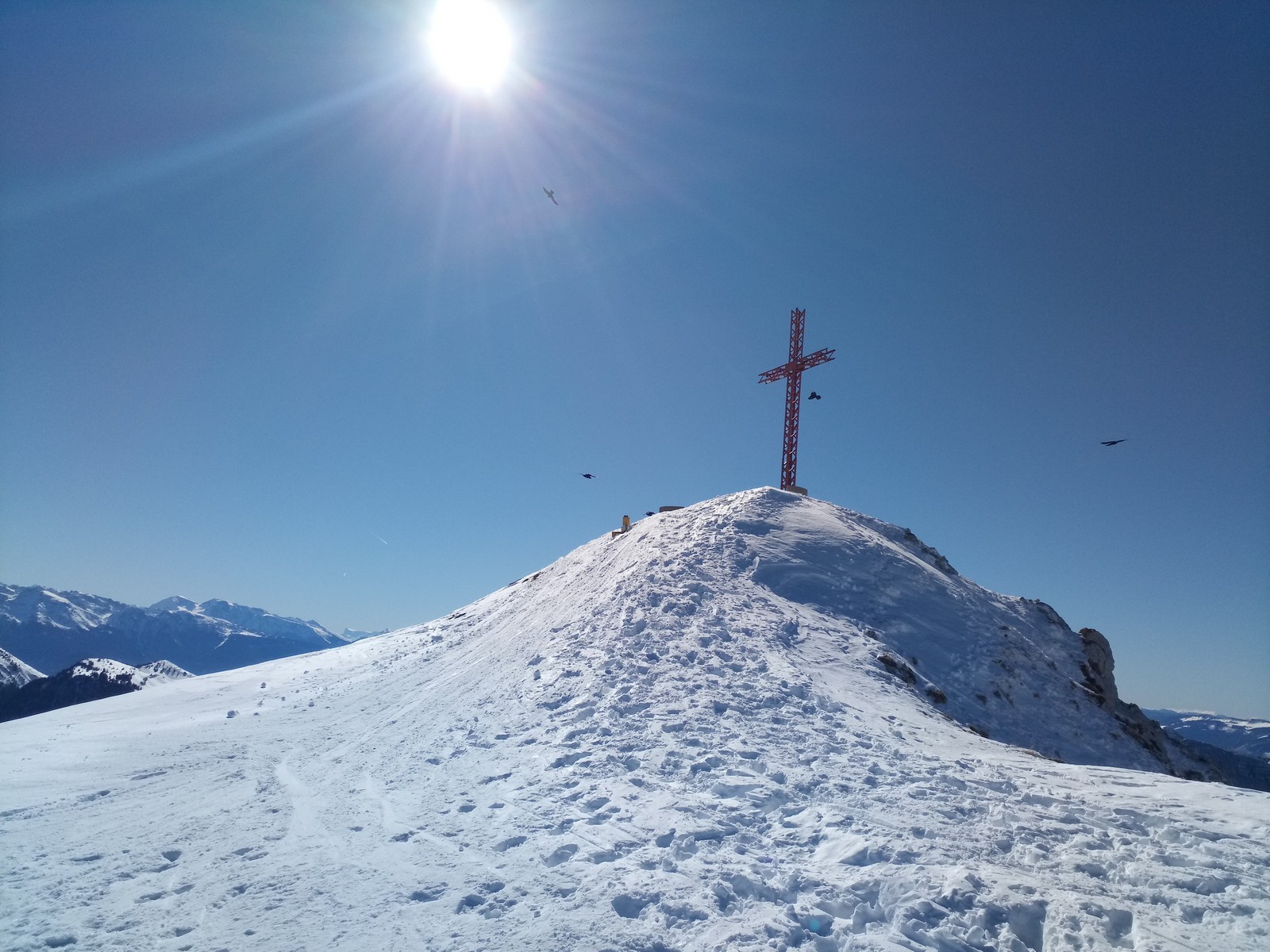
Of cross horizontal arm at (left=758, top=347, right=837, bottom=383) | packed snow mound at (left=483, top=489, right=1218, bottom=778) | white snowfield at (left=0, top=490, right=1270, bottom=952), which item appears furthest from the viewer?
cross horizontal arm at (left=758, top=347, right=837, bottom=383)

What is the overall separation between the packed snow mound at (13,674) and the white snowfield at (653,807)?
514 feet

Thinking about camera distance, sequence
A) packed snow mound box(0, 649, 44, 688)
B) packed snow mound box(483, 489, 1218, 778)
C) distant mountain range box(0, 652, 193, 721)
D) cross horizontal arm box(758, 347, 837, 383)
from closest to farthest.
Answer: packed snow mound box(483, 489, 1218, 778), cross horizontal arm box(758, 347, 837, 383), distant mountain range box(0, 652, 193, 721), packed snow mound box(0, 649, 44, 688)

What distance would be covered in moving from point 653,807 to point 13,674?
18823 cm

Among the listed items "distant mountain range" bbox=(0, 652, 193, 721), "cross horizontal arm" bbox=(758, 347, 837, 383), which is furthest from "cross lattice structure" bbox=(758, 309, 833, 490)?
"distant mountain range" bbox=(0, 652, 193, 721)

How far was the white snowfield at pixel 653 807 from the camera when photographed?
318 inches

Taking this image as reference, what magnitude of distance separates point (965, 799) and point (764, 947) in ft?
18.3

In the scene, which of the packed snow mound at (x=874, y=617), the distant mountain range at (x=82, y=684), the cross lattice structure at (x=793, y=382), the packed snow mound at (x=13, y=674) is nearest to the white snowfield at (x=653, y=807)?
the packed snow mound at (x=874, y=617)

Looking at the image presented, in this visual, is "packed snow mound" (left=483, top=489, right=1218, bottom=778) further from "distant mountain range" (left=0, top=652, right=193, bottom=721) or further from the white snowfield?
"distant mountain range" (left=0, top=652, right=193, bottom=721)

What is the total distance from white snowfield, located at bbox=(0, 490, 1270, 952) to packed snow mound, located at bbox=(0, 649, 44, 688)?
514 ft

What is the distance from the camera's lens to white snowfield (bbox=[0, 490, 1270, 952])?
807 centimetres

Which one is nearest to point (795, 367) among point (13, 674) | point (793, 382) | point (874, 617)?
point (793, 382)

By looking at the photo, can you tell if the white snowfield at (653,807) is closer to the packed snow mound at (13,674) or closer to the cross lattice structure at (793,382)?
the cross lattice structure at (793,382)

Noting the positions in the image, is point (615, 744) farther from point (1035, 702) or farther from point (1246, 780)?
point (1246, 780)

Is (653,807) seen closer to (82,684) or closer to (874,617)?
(874,617)
